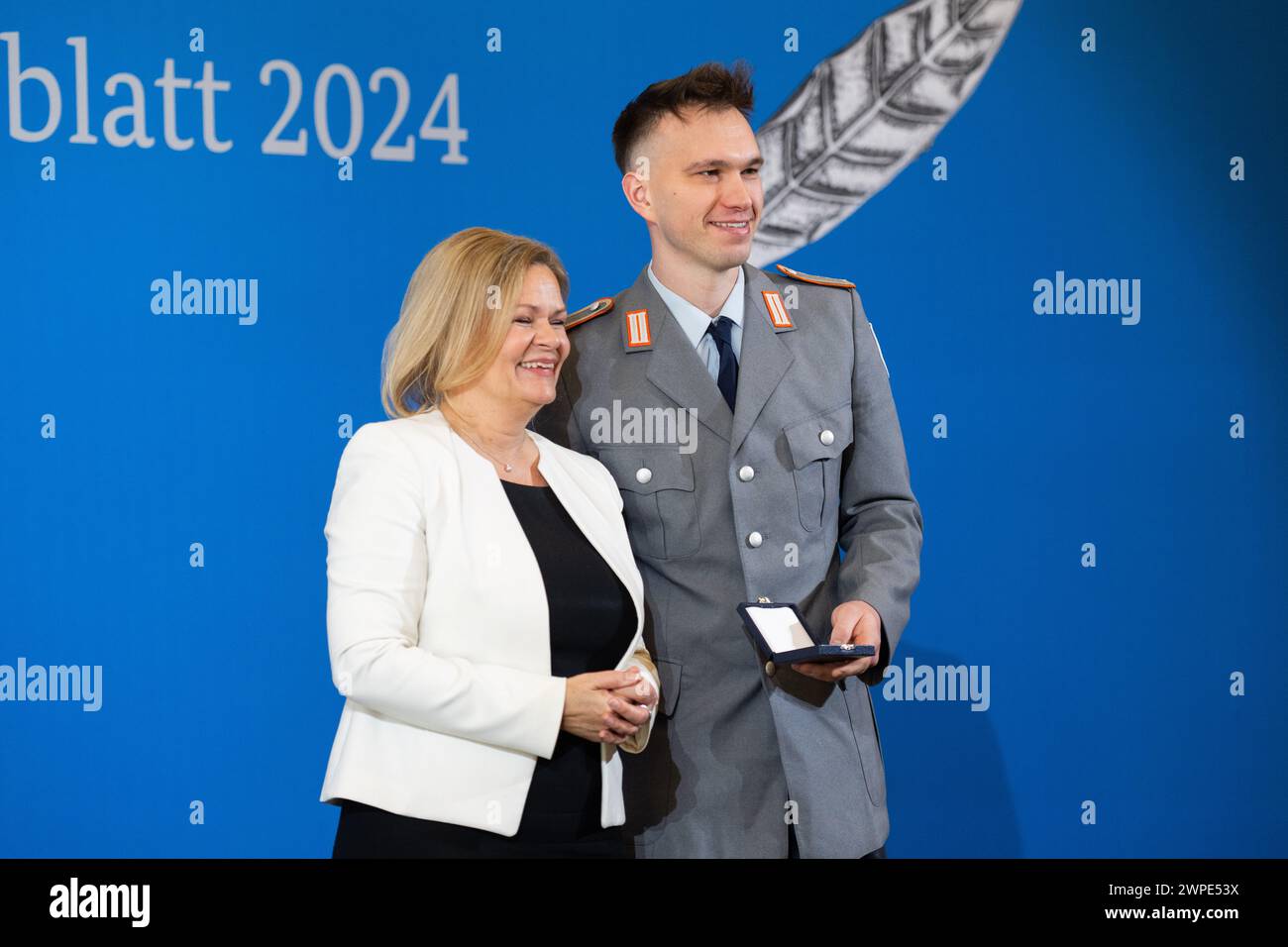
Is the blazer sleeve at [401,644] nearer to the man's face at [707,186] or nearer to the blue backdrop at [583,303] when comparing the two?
the man's face at [707,186]

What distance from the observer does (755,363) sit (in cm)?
215

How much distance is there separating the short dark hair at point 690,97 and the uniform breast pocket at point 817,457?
1.84 ft

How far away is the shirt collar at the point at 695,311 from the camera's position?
220 cm

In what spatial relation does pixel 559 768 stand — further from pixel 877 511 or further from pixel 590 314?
pixel 590 314

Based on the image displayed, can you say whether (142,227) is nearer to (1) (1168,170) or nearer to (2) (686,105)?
(2) (686,105)

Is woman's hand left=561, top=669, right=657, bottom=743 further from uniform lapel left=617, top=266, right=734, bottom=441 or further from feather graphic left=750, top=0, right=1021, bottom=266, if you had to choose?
feather graphic left=750, top=0, right=1021, bottom=266

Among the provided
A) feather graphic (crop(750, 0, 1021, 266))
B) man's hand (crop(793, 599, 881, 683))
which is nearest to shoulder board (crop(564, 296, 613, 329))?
man's hand (crop(793, 599, 881, 683))

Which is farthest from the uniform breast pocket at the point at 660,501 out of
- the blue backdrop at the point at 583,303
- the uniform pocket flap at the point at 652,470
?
the blue backdrop at the point at 583,303

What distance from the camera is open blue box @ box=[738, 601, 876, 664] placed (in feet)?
6.14

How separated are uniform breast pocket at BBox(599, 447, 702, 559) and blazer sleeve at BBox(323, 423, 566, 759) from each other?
37 cm

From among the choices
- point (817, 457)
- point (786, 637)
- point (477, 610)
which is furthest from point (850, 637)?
point (477, 610)

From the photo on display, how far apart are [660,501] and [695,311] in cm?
34

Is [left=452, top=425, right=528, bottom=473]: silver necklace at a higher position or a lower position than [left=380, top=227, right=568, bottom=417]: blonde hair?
lower
